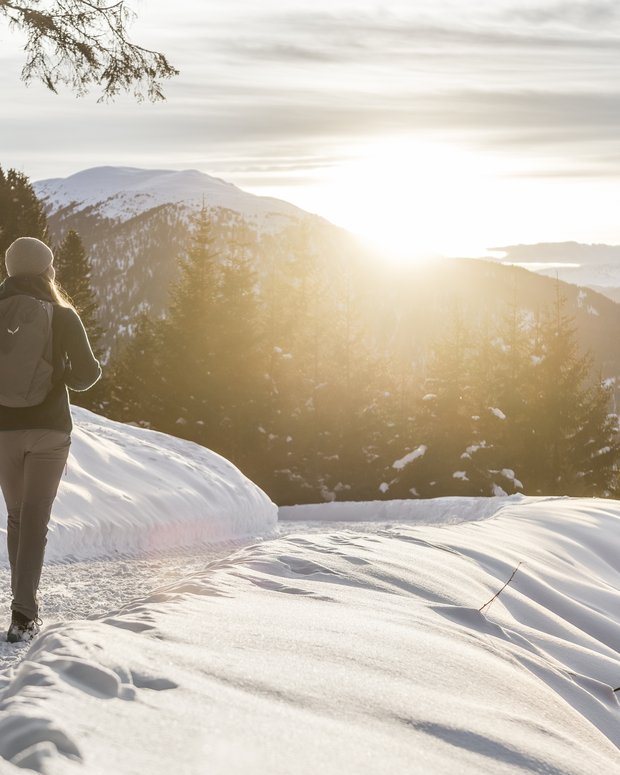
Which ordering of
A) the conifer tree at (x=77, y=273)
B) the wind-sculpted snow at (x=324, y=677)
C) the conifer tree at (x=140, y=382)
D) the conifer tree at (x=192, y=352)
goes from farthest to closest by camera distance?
the conifer tree at (x=77, y=273) → the conifer tree at (x=140, y=382) → the conifer tree at (x=192, y=352) → the wind-sculpted snow at (x=324, y=677)

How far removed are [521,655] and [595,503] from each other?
6.70 m

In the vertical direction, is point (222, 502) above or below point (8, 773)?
below

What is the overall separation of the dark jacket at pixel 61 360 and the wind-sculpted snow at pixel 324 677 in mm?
1180

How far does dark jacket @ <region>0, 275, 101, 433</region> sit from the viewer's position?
455 cm

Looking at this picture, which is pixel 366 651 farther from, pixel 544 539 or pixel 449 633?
pixel 544 539

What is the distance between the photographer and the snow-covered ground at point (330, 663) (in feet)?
6.96

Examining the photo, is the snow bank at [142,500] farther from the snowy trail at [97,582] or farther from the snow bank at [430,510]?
the snow bank at [430,510]

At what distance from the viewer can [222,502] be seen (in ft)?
32.1

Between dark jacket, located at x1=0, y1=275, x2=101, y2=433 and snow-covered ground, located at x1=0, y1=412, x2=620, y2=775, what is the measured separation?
3.74ft

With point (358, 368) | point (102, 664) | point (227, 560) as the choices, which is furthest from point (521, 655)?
point (358, 368)

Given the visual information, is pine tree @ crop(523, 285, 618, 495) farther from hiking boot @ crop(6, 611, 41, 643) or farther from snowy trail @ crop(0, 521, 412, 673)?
hiking boot @ crop(6, 611, 41, 643)

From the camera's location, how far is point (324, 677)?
275 cm

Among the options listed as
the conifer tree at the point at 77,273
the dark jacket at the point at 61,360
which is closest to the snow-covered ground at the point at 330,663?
the dark jacket at the point at 61,360

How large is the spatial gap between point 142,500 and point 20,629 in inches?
158
